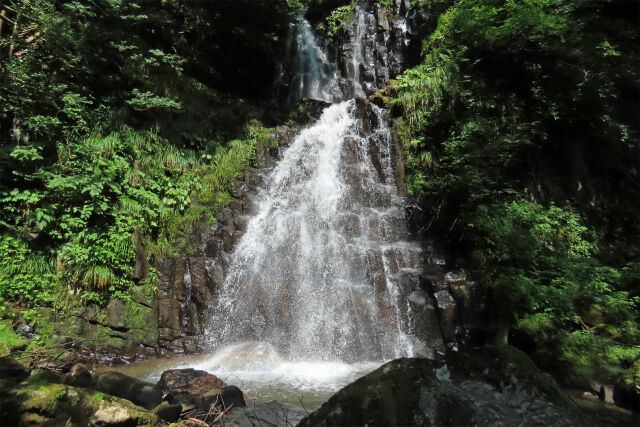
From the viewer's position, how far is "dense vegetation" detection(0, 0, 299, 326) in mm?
5574

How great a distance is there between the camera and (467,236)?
21.9 ft

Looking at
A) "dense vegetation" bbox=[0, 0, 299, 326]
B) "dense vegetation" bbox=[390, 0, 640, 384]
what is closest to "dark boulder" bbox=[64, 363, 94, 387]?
"dense vegetation" bbox=[0, 0, 299, 326]

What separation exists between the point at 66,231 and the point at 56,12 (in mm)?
5080

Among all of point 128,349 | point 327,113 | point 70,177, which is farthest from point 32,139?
point 327,113

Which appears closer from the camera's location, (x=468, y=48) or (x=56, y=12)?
(x=56, y=12)

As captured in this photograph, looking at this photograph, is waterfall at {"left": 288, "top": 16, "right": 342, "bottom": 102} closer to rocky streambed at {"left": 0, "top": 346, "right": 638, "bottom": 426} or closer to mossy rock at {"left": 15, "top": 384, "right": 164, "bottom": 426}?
rocky streambed at {"left": 0, "top": 346, "right": 638, "bottom": 426}

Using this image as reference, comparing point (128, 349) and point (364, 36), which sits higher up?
point (364, 36)

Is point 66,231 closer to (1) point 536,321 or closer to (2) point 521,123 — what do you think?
(1) point 536,321

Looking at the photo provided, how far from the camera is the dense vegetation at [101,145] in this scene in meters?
5.57

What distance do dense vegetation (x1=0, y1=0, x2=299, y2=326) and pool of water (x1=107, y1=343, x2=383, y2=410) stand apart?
1.76 meters

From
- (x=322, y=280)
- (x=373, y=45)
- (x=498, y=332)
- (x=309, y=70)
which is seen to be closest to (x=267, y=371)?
(x=322, y=280)

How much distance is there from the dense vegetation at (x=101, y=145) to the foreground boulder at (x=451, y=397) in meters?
5.50

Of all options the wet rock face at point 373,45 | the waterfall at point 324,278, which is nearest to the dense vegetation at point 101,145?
the waterfall at point 324,278

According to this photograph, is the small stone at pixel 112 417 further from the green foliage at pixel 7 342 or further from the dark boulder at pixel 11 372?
the green foliage at pixel 7 342
